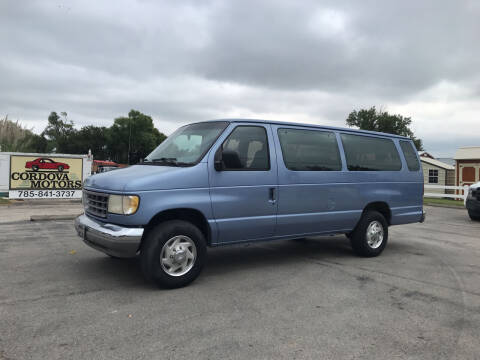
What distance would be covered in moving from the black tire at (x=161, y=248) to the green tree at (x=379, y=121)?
203 feet

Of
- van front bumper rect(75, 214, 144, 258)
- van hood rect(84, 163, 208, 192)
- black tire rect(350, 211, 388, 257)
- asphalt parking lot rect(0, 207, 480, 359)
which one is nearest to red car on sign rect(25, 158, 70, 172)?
asphalt parking lot rect(0, 207, 480, 359)

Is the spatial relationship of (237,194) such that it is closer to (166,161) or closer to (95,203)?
(166,161)

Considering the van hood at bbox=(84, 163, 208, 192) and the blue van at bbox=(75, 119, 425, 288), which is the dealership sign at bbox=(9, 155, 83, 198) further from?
the van hood at bbox=(84, 163, 208, 192)

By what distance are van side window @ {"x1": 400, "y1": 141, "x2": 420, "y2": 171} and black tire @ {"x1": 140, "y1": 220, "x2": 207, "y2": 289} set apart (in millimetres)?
4630

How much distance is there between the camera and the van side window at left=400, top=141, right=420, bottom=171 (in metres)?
7.61

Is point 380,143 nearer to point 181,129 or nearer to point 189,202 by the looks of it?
point 181,129

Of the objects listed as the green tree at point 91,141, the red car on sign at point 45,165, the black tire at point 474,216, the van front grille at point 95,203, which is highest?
the green tree at point 91,141

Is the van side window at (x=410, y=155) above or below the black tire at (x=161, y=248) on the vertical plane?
above

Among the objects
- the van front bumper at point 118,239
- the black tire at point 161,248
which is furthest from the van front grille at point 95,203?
the black tire at point 161,248

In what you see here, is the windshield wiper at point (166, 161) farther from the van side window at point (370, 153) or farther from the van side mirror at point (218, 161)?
the van side window at point (370, 153)

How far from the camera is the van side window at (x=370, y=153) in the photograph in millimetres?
6676

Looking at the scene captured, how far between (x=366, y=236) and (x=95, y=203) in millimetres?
4318

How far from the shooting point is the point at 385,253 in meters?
7.25

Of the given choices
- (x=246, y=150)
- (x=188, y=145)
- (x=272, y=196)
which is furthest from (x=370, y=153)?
(x=188, y=145)
